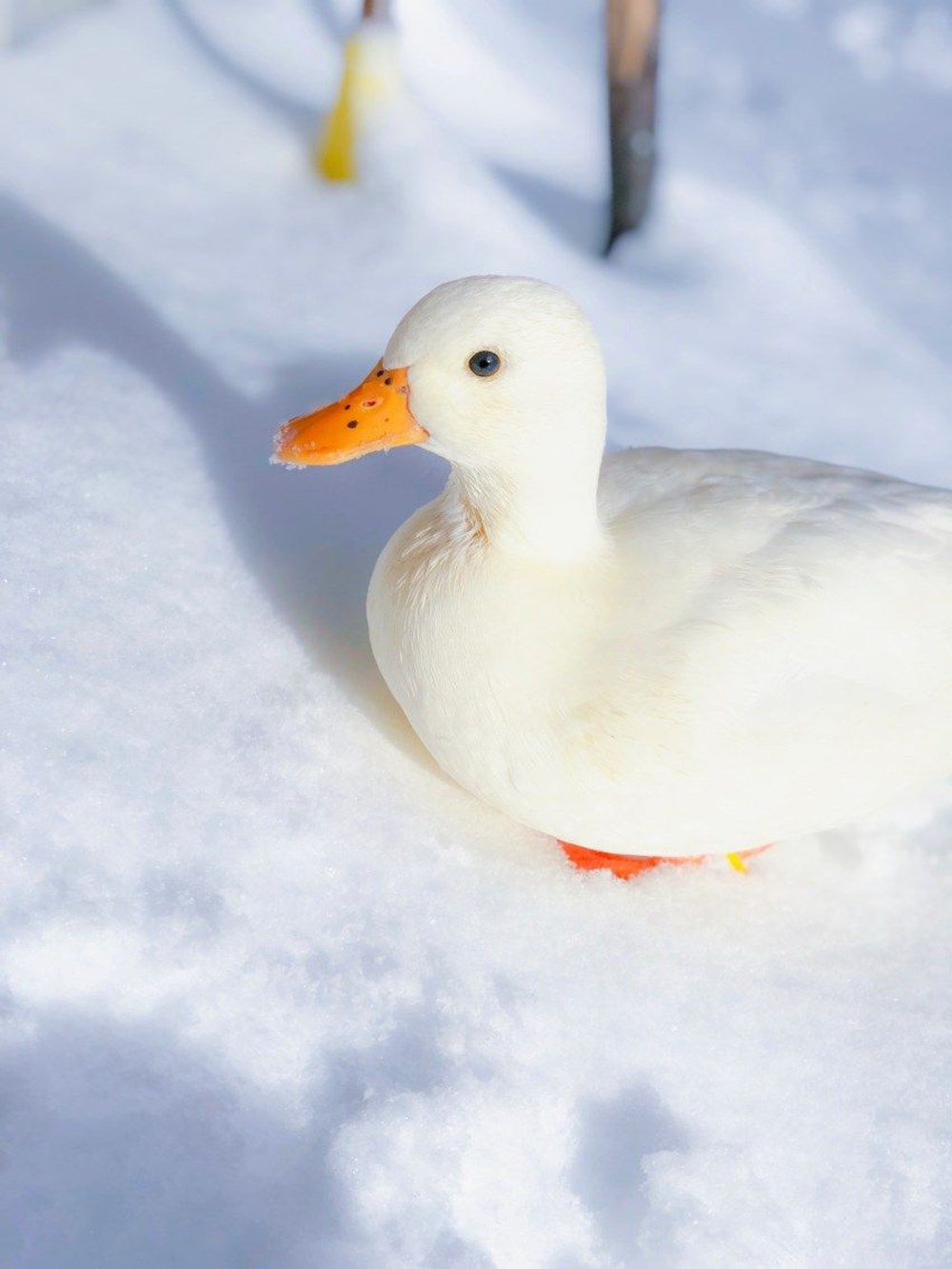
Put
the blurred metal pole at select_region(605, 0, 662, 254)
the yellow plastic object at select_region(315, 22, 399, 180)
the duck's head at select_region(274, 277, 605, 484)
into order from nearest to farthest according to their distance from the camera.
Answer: the duck's head at select_region(274, 277, 605, 484), the blurred metal pole at select_region(605, 0, 662, 254), the yellow plastic object at select_region(315, 22, 399, 180)

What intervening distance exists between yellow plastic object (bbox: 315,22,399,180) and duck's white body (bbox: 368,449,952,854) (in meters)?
1.18

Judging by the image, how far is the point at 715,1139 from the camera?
149 cm

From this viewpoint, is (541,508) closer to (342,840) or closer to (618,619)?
(618,619)

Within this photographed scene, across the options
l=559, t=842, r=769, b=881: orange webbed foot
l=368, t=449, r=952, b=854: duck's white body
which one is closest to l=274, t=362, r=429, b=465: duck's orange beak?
l=368, t=449, r=952, b=854: duck's white body

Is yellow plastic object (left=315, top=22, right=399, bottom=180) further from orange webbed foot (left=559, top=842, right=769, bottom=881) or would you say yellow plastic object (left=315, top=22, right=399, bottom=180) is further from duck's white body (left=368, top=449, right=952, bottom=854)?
orange webbed foot (left=559, top=842, right=769, bottom=881)

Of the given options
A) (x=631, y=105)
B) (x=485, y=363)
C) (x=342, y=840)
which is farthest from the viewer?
(x=631, y=105)

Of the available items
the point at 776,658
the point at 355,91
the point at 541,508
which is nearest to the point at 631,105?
the point at 355,91

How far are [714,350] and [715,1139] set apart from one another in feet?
4.39

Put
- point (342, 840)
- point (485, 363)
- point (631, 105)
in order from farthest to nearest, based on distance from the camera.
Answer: point (631, 105), point (342, 840), point (485, 363)

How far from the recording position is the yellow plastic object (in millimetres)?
2496

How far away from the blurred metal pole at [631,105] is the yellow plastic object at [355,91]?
1.24 feet

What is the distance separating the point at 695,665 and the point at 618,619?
0.09 m

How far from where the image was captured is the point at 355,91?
2521 mm

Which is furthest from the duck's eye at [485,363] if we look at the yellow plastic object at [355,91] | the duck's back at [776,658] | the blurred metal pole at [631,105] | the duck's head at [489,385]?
the yellow plastic object at [355,91]
